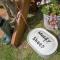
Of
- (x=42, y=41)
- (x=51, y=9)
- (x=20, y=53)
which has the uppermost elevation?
(x=51, y=9)

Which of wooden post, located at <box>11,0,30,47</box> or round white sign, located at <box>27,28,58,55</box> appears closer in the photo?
round white sign, located at <box>27,28,58,55</box>

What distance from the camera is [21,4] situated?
315cm

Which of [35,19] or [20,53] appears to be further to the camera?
[35,19]

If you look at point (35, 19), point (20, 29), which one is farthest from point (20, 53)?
point (35, 19)

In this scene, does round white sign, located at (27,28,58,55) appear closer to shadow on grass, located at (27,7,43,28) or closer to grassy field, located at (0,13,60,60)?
grassy field, located at (0,13,60,60)

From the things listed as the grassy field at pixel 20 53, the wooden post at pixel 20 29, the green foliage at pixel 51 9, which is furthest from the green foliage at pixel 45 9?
the grassy field at pixel 20 53

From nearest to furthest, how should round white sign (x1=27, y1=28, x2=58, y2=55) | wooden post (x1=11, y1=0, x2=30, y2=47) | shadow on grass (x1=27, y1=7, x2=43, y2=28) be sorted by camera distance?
round white sign (x1=27, y1=28, x2=58, y2=55), wooden post (x1=11, y1=0, x2=30, y2=47), shadow on grass (x1=27, y1=7, x2=43, y2=28)

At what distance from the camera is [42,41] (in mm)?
3070

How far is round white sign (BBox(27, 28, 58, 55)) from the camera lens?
3010mm

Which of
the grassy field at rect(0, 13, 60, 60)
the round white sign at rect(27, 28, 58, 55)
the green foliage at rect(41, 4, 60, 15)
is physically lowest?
the grassy field at rect(0, 13, 60, 60)

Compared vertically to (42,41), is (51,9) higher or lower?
higher

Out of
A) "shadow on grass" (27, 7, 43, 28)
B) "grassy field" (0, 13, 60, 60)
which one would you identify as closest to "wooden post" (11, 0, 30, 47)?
"grassy field" (0, 13, 60, 60)

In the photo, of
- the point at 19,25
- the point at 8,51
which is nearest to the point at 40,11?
the point at 19,25

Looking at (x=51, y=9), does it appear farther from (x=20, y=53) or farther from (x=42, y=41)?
(x=20, y=53)
